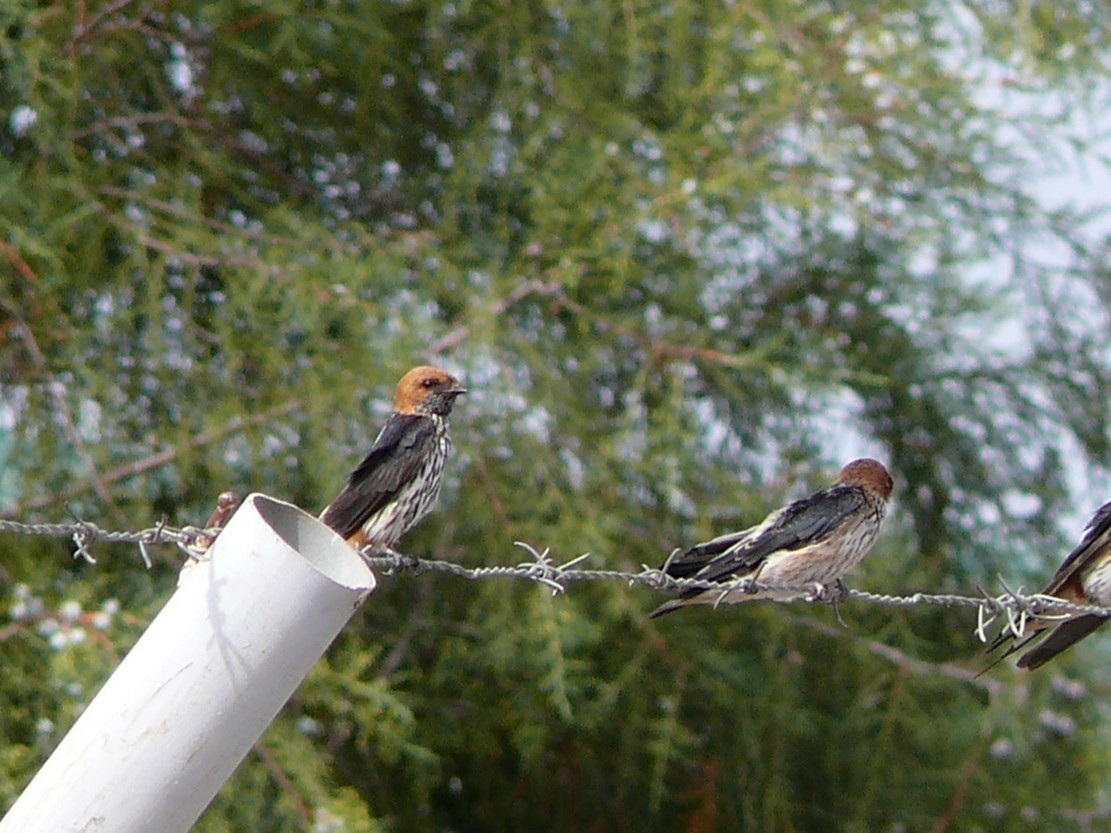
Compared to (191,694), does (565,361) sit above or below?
below

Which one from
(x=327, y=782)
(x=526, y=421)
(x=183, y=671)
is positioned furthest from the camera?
(x=526, y=421)

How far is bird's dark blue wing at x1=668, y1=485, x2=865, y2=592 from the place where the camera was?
4.42 meters

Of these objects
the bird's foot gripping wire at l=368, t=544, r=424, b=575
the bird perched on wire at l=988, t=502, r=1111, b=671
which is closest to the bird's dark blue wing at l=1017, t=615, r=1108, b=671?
the bird perched on wire at l=988, t=502, r=1111, b=671

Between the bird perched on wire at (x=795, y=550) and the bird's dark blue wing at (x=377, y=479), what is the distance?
760 mm

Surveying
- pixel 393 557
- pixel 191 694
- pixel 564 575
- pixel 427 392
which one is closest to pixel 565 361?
pixel 427 392

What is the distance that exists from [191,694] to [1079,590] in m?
3.31

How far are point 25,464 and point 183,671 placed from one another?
15.1 ft

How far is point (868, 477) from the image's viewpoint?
5.05 meters

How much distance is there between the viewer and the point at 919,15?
7.54m

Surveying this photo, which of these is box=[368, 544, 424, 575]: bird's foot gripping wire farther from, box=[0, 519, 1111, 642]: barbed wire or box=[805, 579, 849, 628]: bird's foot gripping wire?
box=[805, 579, 849, 628]: bird's foot gripping wire

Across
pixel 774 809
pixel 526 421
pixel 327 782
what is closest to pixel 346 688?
pixel 327 782

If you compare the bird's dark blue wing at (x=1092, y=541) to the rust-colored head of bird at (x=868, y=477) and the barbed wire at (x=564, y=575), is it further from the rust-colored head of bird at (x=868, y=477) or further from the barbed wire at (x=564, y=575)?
the rust-colored head of bird at (x=868, y=477)

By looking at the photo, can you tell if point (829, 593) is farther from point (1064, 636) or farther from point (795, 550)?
point (1064, 636)

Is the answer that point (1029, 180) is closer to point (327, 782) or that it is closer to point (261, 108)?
point (261, 108)
